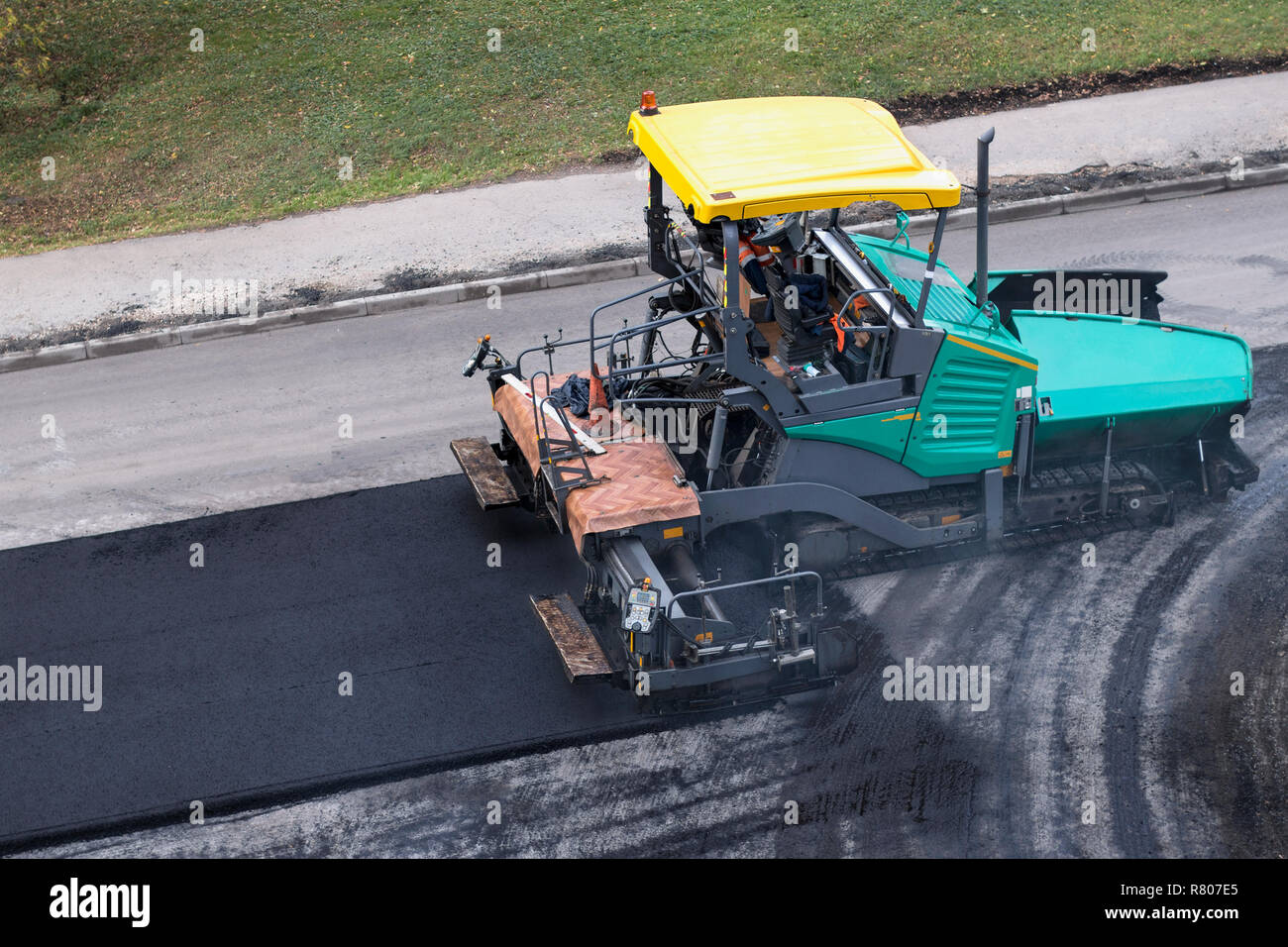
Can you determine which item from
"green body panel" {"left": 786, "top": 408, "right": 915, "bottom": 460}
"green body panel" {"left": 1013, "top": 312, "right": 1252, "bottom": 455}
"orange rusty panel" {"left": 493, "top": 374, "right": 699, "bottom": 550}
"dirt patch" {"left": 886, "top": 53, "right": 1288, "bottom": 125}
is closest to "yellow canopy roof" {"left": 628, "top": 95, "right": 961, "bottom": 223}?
"green body panel" {"left": 786, "top": 408, "right": 915, "bottom": 460}

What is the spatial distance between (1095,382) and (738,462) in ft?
9.65

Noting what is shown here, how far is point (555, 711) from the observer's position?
971 centimetres

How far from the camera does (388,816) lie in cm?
888

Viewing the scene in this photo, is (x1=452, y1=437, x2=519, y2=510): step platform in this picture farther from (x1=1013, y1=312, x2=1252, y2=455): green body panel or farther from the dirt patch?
the dirt patch

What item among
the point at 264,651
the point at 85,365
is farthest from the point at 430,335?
the point at 264,651

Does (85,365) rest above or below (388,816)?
above

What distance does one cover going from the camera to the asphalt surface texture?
28.7 ft

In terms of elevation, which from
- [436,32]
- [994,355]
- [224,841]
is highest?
[436,32]

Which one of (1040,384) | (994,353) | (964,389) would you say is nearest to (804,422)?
(964,389)

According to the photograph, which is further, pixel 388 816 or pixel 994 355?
pixel 994 355

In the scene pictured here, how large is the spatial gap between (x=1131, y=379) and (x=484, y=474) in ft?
17.2

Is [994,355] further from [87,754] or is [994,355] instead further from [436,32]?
[436,32]

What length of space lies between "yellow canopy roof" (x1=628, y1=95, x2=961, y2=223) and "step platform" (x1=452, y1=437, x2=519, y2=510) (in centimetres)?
290

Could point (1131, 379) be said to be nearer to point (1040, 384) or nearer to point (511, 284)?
Result: point (1040, 384)
